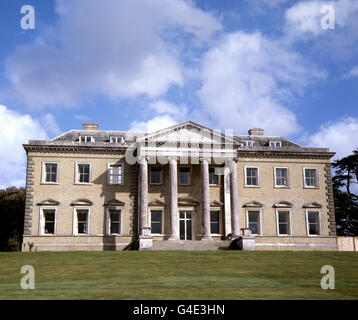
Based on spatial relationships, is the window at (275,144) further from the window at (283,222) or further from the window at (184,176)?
the window at (184,176)

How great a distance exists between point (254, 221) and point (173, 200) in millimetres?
8961

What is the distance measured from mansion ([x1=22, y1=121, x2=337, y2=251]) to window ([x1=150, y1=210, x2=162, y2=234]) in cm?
5

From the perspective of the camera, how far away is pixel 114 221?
40719 millimetres

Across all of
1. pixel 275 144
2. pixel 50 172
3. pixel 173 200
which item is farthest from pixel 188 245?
pixel 275 144

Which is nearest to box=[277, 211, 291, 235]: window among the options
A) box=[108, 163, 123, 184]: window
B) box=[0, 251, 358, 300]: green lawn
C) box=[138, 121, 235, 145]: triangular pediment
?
box=[138, 121, 235, 145]: triangular pediment

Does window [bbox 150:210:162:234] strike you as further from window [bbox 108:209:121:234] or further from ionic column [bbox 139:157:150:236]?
window [bbox 108:209:121:234]

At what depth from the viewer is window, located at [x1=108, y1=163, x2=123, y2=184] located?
41.3m

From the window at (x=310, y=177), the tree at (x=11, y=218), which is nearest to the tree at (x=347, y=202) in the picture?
the window at (x=310, y=177)

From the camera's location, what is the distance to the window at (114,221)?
40562 mm

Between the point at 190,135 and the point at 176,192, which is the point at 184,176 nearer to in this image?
the point at 176,192

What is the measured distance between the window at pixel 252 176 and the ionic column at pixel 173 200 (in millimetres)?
7972
